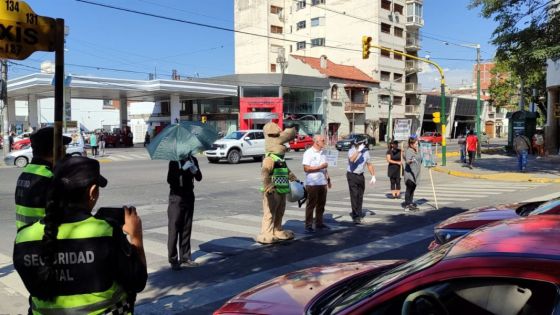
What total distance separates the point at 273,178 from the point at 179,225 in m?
1.82

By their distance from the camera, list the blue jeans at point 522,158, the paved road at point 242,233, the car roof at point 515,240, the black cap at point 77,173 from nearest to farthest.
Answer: the car roof at point 515,240
the black cap at point 77,173
the paved road at point 242,233
the blue jeans at point 522,158

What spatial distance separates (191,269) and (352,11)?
6082cm

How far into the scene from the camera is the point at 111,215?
2.43 metres

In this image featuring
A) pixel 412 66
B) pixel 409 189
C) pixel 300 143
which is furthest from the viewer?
pixel 412 66

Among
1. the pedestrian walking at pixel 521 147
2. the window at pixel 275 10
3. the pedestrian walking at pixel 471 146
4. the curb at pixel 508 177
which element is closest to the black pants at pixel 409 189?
the curb at pixel 508 177

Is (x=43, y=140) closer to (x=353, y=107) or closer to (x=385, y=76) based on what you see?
(x=353, y=107)

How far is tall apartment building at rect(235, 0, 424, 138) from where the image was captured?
200ft

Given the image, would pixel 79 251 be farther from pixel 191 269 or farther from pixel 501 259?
pixel 191 269

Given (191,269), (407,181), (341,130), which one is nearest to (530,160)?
(407,181)

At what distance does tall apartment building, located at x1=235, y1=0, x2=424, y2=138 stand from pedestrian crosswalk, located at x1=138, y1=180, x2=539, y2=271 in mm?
43064

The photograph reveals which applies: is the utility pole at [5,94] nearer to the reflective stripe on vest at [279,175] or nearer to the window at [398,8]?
the reflective stripe on vest at [279,175]

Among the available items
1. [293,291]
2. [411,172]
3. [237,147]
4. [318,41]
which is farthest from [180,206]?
[318,41]

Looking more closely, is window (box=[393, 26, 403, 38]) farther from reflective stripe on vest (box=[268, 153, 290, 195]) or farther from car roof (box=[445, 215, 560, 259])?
car roof (box=[445, 215, 560, 259])

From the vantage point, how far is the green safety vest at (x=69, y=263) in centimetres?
225
